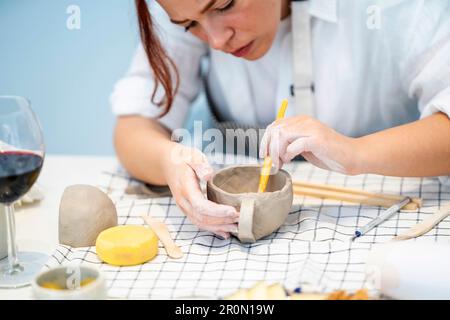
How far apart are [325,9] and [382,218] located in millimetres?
480

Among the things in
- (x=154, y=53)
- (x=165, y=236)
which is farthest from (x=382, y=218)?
(x=154, y=53)

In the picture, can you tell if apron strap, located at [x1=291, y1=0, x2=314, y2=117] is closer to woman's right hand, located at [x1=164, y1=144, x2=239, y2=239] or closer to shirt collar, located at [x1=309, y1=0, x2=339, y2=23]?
shirt collar, located at [x1=309, y1=0, x2=339, y2=23]

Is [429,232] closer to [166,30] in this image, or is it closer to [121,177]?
[121,177]

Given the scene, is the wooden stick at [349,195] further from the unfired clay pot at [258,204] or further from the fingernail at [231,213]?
the fingernail at [231,213]

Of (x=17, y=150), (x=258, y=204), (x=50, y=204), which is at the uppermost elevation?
(x=17, y=150)

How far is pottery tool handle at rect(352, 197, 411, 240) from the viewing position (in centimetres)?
102

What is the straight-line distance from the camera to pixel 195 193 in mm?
1034

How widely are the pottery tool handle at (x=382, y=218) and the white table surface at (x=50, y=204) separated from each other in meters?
0.48

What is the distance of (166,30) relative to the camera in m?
1.46

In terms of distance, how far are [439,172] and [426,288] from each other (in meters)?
0.40

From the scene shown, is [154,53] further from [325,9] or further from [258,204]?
[258,204]

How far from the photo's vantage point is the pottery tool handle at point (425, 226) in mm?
986

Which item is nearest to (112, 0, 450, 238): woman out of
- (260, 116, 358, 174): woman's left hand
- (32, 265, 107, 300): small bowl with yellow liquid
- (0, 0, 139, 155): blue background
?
(260, 116, 358, 174): woman's left hand
